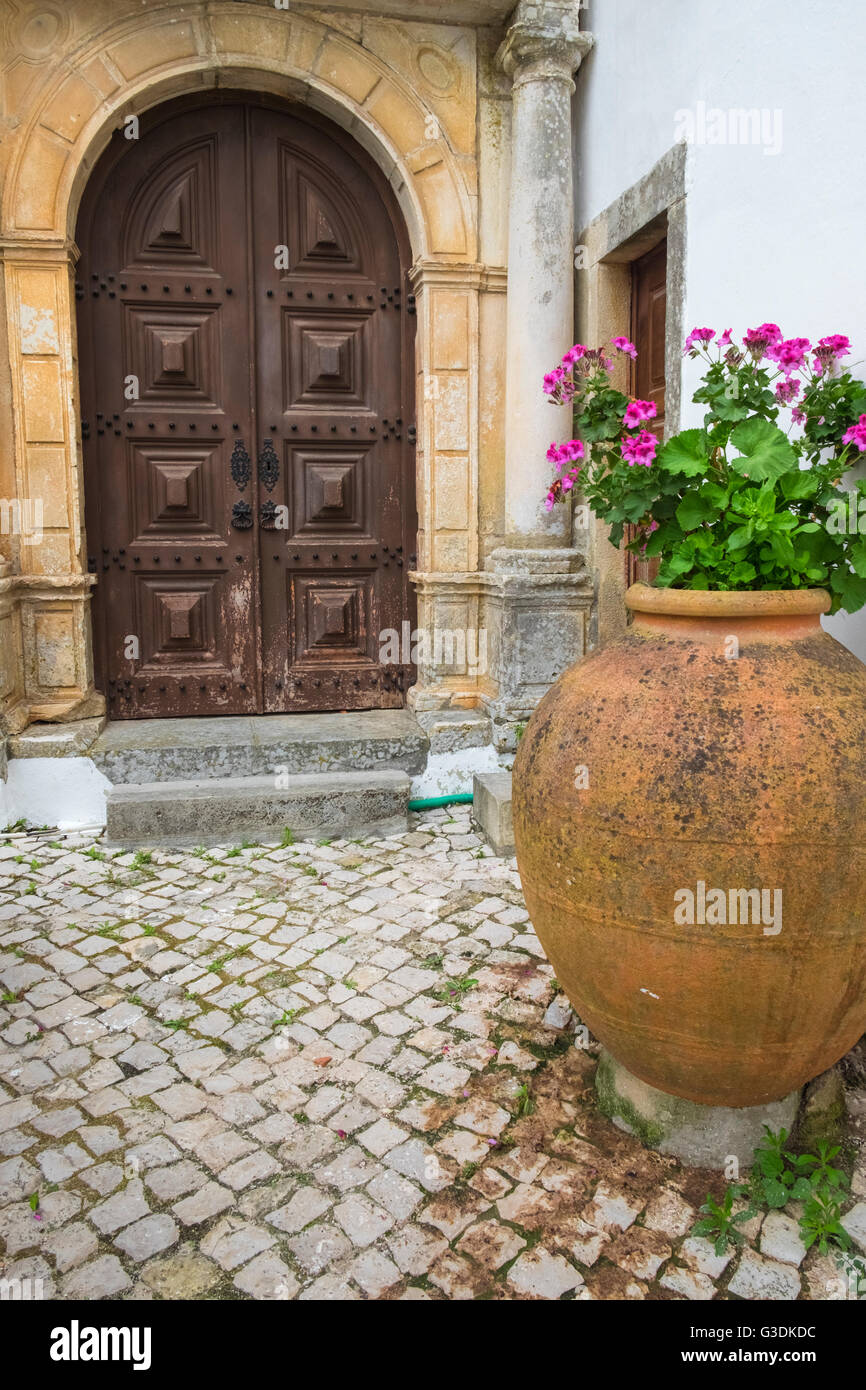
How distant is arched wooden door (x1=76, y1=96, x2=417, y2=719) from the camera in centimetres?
532

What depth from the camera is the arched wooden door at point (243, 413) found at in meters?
5.32

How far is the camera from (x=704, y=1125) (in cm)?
246

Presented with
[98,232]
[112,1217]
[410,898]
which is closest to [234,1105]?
[112,1217]

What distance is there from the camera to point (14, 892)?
13.9 ft

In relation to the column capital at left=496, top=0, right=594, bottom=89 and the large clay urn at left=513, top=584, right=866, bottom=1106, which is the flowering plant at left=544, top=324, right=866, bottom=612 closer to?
the large clay urn at left=513, top=584, right=866, bottom=1106

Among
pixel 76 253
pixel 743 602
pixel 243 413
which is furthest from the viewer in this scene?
pixel 243 413

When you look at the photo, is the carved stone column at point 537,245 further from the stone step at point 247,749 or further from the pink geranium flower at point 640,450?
the pink geranium flower at point 640,450

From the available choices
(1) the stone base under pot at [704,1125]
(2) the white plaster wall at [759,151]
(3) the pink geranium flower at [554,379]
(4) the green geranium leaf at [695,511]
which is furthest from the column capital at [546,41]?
(1) the stone base under pot at [704,1125]

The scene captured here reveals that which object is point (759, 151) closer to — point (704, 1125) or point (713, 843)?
point (713, 843)

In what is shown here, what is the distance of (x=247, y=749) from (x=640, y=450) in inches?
125

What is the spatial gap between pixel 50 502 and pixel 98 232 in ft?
4.80

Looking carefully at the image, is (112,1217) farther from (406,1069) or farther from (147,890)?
(147,890)

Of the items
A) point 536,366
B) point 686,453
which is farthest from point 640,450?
point 536,366

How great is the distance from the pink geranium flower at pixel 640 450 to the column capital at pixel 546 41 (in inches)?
139
